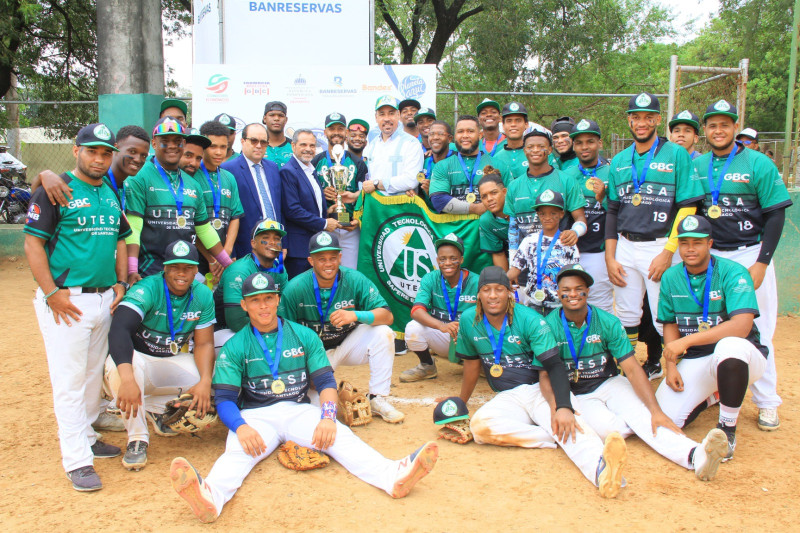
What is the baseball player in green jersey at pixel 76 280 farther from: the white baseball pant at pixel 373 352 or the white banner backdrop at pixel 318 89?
the white banner backdrop at pixel 318 89

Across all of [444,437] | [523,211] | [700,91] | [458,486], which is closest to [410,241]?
[523,211]

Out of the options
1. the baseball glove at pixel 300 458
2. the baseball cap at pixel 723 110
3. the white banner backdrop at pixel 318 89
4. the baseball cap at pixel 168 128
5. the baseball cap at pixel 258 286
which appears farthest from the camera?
the white banner backdrop at pixel 318 89

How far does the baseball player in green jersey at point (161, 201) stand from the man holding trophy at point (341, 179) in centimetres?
186

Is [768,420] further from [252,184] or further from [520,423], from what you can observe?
[252,184]

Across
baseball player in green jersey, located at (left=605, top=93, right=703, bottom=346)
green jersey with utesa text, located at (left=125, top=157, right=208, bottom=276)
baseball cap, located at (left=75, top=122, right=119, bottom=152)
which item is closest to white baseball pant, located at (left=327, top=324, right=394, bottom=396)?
green jersey with utesa text, located at (left=125, top=157, right=208, bottom=276)

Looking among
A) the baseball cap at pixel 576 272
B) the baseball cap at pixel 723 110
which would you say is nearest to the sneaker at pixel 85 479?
the baseball cap at pixel 576 272

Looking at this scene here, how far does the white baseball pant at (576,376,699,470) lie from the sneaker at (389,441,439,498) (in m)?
1.41

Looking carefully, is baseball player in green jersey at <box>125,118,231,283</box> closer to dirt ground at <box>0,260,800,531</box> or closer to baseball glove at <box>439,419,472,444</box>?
dirt ground at <box>0,260,800,531</box>

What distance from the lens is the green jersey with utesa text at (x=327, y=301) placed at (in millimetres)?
5434

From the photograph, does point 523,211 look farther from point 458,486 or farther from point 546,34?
point 546,34

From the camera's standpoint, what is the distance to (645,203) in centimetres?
556

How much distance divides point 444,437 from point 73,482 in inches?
101

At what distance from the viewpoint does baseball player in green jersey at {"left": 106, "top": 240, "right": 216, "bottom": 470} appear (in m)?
4.39

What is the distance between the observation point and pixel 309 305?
17.9ft
